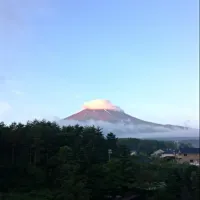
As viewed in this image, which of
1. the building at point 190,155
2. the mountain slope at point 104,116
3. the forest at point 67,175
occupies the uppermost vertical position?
the mountain slope at point 104,116

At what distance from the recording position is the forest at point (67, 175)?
33.4 feet

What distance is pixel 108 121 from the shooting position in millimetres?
56125

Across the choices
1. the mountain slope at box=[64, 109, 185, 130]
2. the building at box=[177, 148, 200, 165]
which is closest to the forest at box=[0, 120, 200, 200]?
the building at box=[177, 148, 200, 165]

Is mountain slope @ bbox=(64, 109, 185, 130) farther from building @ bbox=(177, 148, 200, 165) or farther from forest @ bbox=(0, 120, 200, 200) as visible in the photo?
forest @ bbox=(0, 120, 200, 200)

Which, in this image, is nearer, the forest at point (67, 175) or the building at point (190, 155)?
the forest at point (67, 175)

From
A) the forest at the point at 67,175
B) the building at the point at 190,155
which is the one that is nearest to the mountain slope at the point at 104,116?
the building at the point at 190,155

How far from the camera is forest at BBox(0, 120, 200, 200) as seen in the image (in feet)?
33.4

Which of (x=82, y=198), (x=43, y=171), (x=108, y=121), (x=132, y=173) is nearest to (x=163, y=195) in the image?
(x=132, y=173)

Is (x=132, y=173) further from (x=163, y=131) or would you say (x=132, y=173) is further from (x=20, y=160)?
(x=163, y=131)

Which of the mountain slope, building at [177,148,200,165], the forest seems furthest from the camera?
the mountain slope

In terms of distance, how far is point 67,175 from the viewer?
408 inches

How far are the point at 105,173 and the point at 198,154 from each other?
74.5 feet

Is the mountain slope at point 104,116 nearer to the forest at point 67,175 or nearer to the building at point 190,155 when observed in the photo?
the building at point 190,155

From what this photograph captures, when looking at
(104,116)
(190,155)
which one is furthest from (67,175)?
(104,116)
